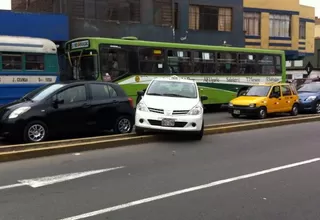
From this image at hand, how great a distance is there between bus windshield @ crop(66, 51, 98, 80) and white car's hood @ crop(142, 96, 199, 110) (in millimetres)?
5671

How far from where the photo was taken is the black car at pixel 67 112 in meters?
9.84

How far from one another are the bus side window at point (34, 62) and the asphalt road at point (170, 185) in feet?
24.3

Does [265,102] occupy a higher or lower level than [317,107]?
higher

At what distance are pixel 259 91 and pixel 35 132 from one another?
1104cm

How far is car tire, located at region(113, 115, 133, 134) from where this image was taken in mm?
11641

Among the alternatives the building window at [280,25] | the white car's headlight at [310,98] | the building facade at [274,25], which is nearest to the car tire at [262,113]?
the white car's headlight at [310,98]

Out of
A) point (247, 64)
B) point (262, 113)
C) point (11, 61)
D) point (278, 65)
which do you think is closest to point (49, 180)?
point (11, 61)

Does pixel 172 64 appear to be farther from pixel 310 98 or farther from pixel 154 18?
pixel 154 18

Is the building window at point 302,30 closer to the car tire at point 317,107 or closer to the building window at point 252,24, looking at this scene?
the building window at point 252,24

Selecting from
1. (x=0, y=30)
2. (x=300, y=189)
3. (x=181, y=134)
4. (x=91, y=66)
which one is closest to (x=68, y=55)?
(x=91, y=66)

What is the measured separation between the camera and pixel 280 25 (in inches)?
1656

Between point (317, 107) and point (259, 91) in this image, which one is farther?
point (317, 107)

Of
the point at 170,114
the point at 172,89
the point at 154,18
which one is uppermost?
the point at 154,18

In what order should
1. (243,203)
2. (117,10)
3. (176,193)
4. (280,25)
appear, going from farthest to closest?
1. (280,25)
2. (117,10)
3. (176,193)
4. (243,203)
